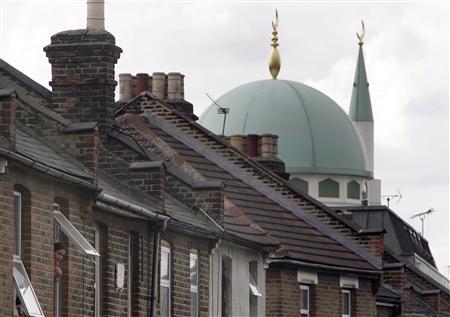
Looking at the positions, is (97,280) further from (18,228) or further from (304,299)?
(304,299)

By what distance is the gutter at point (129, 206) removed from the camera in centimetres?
3906

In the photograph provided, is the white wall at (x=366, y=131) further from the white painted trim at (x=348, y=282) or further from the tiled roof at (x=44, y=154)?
the tiled roof at (x=44, y=154)

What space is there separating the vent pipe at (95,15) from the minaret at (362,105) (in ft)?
288

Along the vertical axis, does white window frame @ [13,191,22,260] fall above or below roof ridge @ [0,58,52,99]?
below

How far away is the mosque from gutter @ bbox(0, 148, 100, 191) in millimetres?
54192

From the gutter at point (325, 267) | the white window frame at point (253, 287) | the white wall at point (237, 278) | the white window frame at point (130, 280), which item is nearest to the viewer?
the white window frame at point (130, 280)

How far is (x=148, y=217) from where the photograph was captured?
137ft

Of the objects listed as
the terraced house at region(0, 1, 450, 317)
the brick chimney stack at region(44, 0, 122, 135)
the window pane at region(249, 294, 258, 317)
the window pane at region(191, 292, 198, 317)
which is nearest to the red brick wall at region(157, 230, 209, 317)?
the terraced house at region(0, 1, 450, 317)

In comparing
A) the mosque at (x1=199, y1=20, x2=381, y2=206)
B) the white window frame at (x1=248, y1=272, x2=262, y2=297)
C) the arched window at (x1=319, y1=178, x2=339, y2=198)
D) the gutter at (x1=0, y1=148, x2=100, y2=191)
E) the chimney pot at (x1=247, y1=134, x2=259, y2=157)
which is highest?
the mosque at (x1=199, y1=20, x2=381, y2=206)

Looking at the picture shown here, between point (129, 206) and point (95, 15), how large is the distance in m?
5.08

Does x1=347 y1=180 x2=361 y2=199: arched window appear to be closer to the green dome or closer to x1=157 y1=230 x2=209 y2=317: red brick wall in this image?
the green dome

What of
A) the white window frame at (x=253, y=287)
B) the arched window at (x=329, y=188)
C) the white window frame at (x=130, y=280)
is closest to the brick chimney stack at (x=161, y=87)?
the white window frame at (x=253, y=287)

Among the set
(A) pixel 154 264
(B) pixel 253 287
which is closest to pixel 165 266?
(A) pixel 154 264

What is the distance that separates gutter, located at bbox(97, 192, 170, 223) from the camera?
128ft
